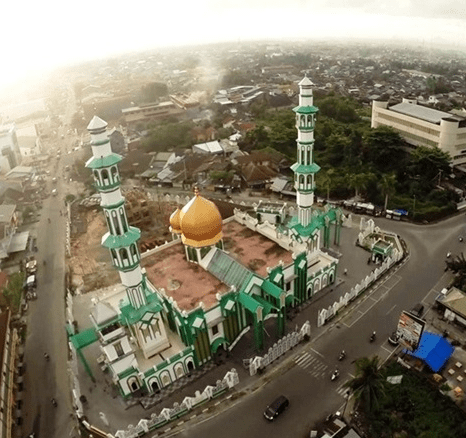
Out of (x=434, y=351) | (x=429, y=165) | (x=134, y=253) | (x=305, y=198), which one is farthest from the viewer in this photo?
(x=429, y=165)

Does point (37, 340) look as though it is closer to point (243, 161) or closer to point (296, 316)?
point (296, 316)

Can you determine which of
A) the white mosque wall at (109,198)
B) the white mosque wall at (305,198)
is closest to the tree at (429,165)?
the white mosque wall at (305,198)

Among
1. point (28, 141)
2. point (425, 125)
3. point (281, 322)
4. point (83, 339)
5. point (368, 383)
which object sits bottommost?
point (28, 141)

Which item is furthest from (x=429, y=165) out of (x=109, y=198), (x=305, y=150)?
(x=109, y=198)

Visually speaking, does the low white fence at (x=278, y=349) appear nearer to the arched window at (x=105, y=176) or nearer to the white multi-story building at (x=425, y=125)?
the arched window at (x=105, y=176)

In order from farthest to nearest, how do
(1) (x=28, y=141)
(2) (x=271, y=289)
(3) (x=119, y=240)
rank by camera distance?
(1) (x=28, y=141) → (2) (x=271, y=289) → (3) (x=119, y=240)

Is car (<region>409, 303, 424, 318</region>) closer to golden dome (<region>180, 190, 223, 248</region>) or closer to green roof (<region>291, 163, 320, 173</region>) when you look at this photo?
green roof (<region>291, 163, 320, 173</region>)

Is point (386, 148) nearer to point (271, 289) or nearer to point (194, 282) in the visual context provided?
point (271, 289)

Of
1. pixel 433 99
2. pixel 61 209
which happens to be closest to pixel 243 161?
pixel 61 209
